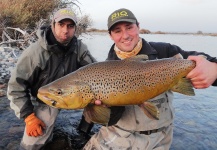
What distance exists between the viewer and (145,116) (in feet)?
11.2

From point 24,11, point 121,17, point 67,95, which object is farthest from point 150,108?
point 24,11

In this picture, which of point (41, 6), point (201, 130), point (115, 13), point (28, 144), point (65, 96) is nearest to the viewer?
point (65, 96)

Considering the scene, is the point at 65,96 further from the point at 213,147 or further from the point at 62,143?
the point at 213,147

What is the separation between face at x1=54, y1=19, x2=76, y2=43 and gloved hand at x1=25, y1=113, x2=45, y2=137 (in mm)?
1273

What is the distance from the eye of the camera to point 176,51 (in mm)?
3572

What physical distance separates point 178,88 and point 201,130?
3.13 m

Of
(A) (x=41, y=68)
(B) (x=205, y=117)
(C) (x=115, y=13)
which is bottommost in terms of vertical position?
(B) (x=205, y=117)

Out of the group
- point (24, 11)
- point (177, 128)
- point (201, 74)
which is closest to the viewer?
point (201, 74)

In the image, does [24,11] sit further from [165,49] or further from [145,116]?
[145,116]

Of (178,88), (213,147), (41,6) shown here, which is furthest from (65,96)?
(41,6)

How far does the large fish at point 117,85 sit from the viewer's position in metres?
2.70

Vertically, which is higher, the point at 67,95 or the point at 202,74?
the point at 202,74

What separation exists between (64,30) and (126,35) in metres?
1.38

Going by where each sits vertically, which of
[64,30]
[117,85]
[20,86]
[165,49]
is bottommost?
[20,86]
